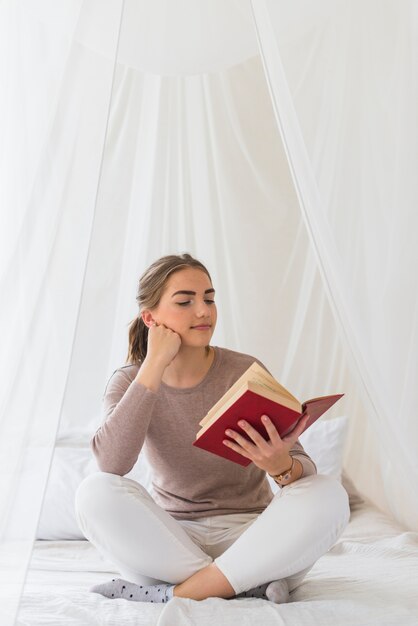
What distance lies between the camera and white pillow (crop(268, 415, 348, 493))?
9.20 feet

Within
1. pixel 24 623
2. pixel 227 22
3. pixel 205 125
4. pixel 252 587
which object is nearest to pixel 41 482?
pixel 24 623

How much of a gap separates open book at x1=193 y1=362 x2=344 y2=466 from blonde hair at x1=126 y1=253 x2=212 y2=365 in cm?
46

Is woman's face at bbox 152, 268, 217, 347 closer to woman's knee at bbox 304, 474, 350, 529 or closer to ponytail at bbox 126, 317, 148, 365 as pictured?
ponytail at bbox 126, 317, 148, 365

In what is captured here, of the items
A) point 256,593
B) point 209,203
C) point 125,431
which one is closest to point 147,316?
point 125,431

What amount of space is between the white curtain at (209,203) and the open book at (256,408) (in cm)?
18

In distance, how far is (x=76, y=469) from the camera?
2.72m

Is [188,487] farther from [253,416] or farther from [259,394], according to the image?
[259,394]

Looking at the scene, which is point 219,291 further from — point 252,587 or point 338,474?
point 252,587

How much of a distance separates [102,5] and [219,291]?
1.58 metres

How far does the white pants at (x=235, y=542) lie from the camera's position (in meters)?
1.72

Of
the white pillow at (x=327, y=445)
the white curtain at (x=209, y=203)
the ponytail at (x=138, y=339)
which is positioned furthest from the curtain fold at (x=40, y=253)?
the white pillow at (x=327, y=445)

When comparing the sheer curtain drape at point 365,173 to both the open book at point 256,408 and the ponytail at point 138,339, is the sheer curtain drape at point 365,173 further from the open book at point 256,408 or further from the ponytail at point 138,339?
the ponytail at point 138,339

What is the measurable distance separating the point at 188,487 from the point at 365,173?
835 millimetres

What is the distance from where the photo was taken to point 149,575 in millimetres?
1798
